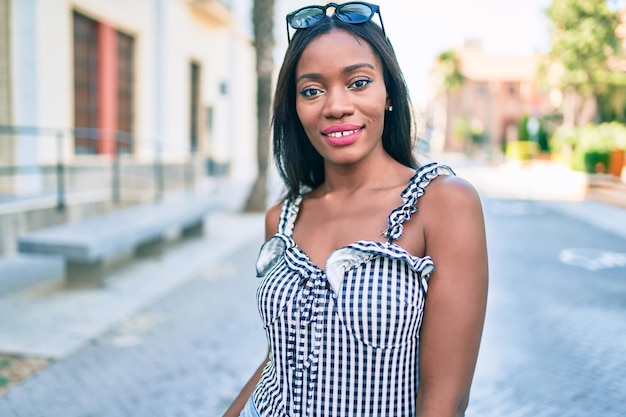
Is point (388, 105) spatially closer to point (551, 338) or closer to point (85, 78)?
point (551, 338)

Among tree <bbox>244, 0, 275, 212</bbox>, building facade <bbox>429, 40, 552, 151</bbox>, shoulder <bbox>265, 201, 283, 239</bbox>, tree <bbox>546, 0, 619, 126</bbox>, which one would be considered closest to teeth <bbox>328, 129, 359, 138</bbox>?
shoulder <bbox>265, 201, 283, 239</bbox>

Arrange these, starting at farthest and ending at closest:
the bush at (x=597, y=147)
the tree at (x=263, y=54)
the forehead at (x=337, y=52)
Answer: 1. the bush at (x=597, y=147)
2. the tree at (x=263, y=54)
3. the forehead at (x=337, y=52)

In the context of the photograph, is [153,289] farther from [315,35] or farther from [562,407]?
[315,35]

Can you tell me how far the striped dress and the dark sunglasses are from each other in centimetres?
46

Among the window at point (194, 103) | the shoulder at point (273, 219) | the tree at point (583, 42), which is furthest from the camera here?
the tree at point (583, 42)

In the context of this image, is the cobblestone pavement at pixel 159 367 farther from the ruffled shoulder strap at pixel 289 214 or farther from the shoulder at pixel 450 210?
the shoulder at pixel 450 210

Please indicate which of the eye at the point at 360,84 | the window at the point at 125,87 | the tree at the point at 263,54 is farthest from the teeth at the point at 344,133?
the window at the point at 125,87

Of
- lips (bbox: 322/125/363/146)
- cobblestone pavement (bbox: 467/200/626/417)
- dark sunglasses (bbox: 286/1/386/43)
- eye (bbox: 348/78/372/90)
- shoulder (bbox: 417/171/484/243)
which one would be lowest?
cobblestone pavement (bbox: 467/200/626/417)

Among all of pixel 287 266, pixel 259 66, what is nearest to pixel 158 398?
pixel 287 266

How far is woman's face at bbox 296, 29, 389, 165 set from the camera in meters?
1.84

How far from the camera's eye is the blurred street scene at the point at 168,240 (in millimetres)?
4695

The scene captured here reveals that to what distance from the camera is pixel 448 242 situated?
166cm

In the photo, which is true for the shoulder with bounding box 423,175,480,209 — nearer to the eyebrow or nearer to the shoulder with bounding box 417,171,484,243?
the shoulder with bounding box 417,171,484,243

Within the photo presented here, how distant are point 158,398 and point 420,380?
3.10 meters
